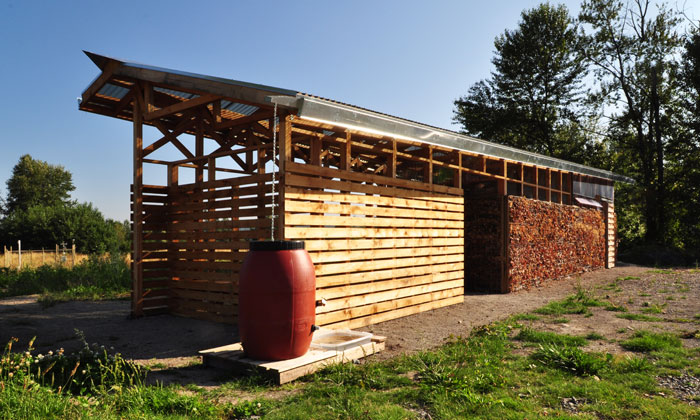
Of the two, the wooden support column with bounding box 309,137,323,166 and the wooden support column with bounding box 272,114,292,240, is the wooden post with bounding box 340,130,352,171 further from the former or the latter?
the wooden support column with bounding box 272,114,292,240

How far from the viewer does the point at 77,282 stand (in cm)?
1207

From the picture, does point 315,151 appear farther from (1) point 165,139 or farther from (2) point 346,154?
(1) point 165,139

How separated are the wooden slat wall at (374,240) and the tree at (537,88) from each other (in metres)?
20.0

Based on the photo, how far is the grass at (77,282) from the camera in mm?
10672

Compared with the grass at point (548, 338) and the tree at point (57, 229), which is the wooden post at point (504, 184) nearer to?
the grass at point (548, 338)

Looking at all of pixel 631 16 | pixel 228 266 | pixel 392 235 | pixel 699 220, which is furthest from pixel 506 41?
pixel 228 266

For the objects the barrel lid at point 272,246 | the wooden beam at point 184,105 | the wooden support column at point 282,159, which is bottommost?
the barrel lid at point 272,246

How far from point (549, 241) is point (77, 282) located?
493 inches

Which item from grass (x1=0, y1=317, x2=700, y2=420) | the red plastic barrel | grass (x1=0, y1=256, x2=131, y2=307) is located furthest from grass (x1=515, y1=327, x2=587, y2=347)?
grass (x1=0, y1=256, x2=131, y2=307)

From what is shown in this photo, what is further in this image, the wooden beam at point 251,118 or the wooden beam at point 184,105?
the wooden beam at point 184,105

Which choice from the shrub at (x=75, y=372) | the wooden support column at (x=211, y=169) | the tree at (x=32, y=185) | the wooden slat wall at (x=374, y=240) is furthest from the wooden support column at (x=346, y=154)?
the tree at (x=32, y=185)

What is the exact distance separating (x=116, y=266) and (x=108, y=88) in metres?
6.94

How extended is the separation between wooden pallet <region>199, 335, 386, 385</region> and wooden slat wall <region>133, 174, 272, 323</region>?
1.84m

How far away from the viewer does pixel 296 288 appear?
4.58 metres
